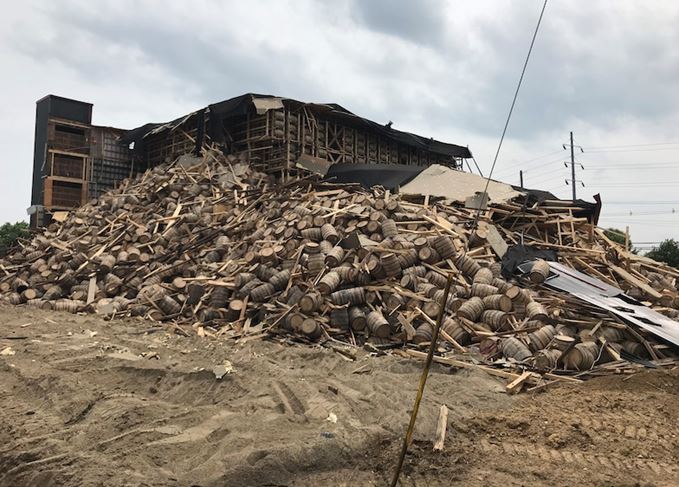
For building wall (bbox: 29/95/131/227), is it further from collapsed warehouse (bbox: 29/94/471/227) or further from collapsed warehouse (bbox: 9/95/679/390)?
collapsed warehouse (bbox: 9/95/679/390)

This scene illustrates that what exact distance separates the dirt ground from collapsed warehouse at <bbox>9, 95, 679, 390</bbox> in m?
0.96

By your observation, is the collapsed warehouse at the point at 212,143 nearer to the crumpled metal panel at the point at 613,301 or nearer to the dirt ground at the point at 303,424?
the crumpled metal panel at the point at 613,301

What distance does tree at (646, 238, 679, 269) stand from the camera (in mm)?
32750

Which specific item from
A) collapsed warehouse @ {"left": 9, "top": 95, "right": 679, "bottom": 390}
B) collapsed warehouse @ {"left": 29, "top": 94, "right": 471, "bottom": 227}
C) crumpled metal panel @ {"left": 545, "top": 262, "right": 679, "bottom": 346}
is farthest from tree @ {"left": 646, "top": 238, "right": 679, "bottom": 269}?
crumpled metal panel @ {"left": 545, "top": 262, "right": 679, "bottom": 346}

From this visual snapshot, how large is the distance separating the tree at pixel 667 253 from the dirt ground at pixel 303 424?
1226 inches

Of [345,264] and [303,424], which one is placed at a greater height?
[345,264]

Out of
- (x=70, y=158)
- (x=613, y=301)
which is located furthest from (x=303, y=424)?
(x=70, y=158)

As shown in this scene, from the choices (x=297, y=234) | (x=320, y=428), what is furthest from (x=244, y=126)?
(x=320, y=428)

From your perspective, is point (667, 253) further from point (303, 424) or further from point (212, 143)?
point (303, 424)

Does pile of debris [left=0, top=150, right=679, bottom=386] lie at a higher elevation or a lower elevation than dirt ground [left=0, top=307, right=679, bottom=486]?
higher

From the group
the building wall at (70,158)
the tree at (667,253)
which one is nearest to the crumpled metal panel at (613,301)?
the building wall at (70,158)

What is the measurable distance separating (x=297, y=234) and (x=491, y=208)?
499cm

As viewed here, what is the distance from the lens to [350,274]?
30.7 ft

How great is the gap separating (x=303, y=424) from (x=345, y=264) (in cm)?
515
